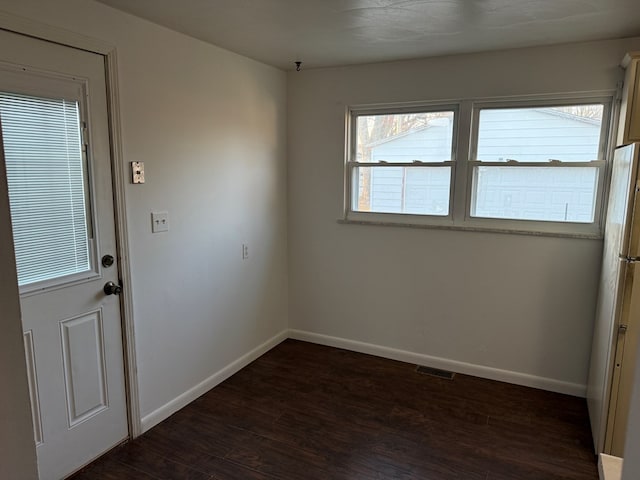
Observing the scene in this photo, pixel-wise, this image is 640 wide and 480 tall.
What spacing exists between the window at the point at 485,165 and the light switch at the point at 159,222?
1561mm

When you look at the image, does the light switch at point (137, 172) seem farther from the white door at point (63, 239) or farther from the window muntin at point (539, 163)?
the window muntin at point (539, 163)

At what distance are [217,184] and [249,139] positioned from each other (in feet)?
1.67

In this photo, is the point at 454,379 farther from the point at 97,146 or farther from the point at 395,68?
the point at 97,146

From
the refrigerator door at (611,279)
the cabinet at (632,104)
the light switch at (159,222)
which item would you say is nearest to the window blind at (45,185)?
the light switch at (159,222)

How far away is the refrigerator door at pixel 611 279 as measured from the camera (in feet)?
7.03

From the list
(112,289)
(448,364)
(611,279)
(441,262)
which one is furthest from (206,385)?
(611,279)

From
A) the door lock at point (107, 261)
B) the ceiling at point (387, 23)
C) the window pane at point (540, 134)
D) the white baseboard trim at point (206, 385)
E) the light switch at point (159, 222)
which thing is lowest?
the white baseboard trim at point (206, 385)

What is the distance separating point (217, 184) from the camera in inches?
120

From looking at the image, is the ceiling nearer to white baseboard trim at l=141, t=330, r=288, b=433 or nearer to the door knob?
the door knob

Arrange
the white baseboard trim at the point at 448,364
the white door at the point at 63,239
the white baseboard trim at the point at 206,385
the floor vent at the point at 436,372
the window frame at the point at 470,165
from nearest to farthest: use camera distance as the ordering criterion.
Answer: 1. the white door at the point at 63,239
2. the white baseboard trim at the point at 206,385
3. the window frame at the point at 470,165
4. the white baseboard trim at the point at 448,364
5. the floor vent at the point at 436,372

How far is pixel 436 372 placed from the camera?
3428 millimetres

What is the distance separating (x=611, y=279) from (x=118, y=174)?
275 cm

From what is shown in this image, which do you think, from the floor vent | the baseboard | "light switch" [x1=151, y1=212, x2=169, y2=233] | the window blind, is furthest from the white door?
the floor vent

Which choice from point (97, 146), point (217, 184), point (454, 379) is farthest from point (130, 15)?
point (454, 379)
